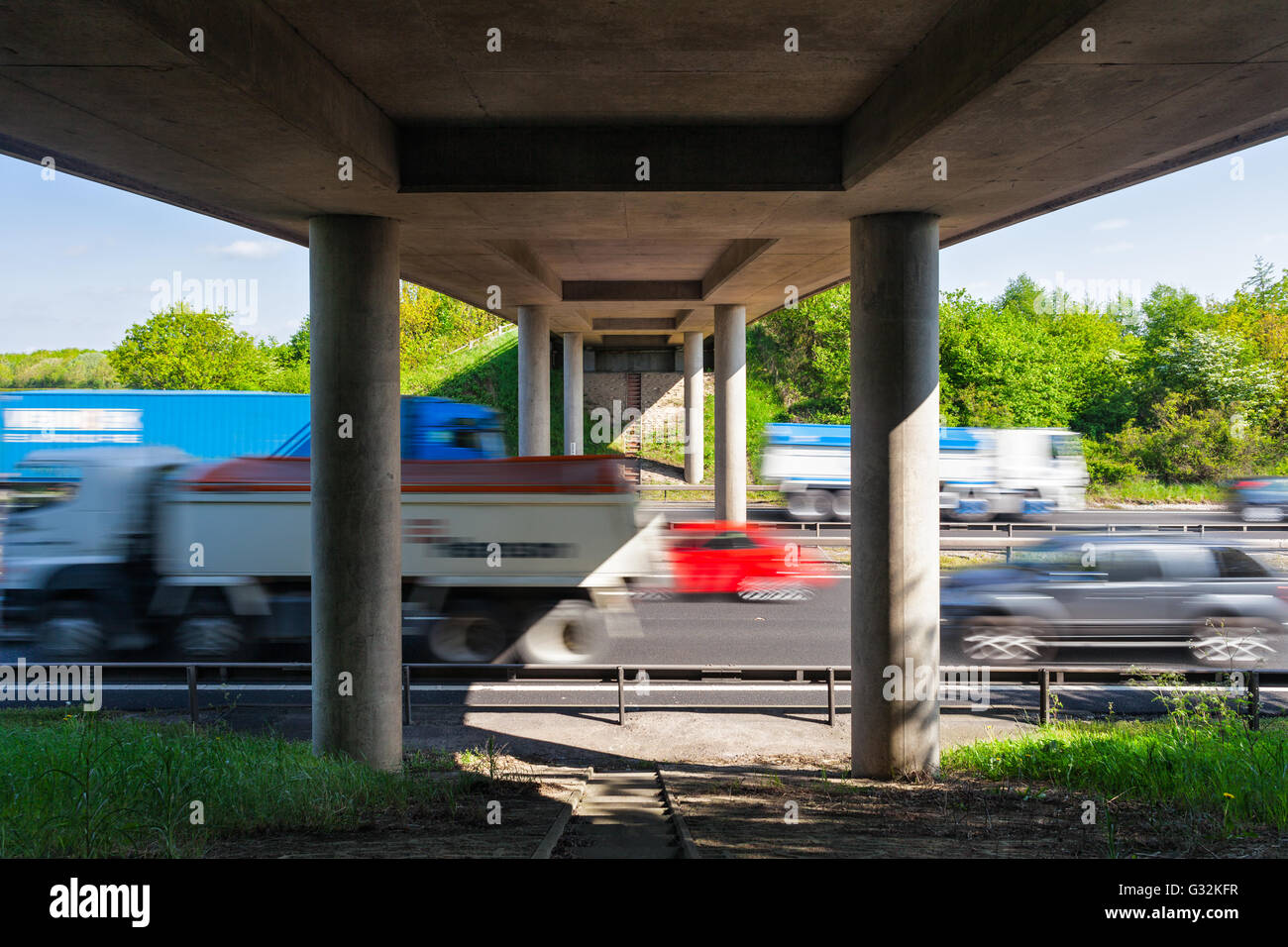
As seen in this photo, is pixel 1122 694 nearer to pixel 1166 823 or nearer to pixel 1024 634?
pixel 1024 634

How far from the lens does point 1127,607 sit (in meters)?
12.5

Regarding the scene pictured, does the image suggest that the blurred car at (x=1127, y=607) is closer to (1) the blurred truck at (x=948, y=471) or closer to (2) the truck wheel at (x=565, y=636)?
(2) the truck wheel at (x=565, y=636)

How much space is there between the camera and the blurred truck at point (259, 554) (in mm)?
13734

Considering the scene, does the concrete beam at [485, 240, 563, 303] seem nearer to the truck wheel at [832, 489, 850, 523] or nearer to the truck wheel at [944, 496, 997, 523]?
the truck wheel at [832, 489, 850, 523]

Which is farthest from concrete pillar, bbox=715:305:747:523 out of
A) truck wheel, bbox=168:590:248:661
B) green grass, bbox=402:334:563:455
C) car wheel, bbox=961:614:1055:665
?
green grass, bbox=402:334:563:455

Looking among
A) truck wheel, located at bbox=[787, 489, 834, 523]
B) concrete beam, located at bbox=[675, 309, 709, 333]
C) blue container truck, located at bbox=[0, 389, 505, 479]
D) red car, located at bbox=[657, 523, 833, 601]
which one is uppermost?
concrete beam, located at bbox=[675, 309, 709, 333]

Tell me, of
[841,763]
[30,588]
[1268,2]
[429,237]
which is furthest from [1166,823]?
[30,588]

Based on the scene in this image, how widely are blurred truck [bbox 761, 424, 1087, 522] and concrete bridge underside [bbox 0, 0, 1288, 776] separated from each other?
19.8 m

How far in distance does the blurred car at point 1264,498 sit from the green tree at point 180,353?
162ft

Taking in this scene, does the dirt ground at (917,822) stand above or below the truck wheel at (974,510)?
below

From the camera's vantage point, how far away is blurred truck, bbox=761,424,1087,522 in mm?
30969

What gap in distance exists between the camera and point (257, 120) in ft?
21.7

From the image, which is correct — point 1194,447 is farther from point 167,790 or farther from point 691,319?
point 167,790

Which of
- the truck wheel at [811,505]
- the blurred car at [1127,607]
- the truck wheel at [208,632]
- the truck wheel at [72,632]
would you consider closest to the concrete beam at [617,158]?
the blurred car at [1127,607]
